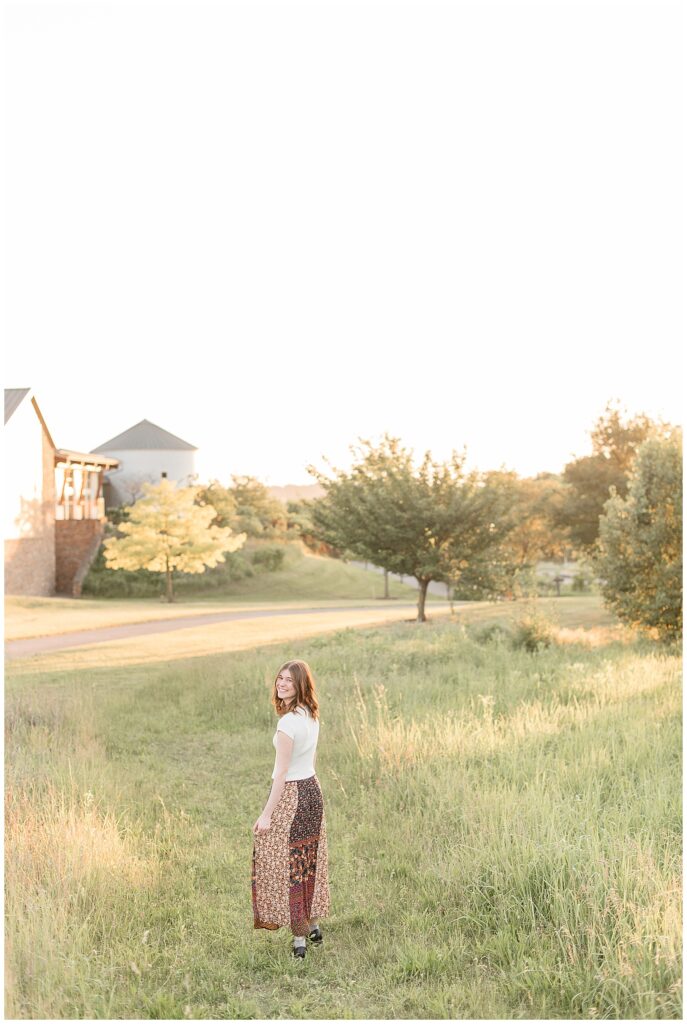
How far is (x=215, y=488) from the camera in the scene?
29172 millimetres

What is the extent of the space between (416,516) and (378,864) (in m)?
12.4

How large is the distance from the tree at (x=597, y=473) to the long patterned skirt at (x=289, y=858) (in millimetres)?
23106

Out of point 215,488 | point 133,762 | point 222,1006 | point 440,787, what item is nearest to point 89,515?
point 215,488

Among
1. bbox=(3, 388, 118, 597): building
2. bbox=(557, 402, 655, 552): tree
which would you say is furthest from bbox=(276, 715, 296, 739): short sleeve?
bbox=(557, 402, 655, 552): tree

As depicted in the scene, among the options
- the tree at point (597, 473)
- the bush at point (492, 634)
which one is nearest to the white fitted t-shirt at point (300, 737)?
the bush at point (492, 634)

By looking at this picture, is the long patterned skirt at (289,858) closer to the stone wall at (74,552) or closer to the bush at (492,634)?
the bush at (492,634)

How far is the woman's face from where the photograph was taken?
4.31 meters

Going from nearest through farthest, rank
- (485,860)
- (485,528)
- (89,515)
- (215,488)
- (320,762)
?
(485,860), (320,762), (485,528), (89,515), (215,488)

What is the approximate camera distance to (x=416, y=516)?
1759cm

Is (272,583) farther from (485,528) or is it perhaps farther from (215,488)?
(485,528)

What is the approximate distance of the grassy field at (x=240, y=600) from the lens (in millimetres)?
19734

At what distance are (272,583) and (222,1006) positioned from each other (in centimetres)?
2464

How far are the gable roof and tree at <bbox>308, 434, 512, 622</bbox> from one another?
955cm

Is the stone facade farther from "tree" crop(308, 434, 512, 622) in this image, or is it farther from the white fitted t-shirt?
the white fitted t-shirt
